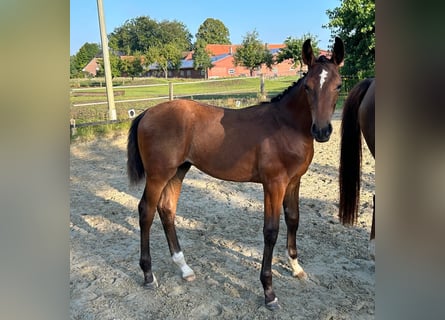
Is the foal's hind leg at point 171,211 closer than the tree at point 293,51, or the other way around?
the foal's hind leg at point 171,211

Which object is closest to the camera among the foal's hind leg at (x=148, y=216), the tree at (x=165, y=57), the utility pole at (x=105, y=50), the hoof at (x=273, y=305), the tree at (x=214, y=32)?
the hoof at (x=273, y=305)

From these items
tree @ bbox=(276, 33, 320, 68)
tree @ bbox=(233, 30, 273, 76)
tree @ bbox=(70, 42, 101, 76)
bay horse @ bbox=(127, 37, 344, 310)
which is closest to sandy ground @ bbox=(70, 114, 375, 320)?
bay horse @ bbox=(127, 37, 344, 310)

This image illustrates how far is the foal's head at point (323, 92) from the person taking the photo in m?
1.98

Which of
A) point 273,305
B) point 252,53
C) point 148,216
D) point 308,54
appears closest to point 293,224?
point 273,305

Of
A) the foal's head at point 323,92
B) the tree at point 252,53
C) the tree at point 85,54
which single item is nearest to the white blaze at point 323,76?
the foal's head at point 323,92

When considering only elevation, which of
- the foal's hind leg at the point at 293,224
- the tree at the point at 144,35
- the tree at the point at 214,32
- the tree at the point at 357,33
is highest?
the tree at the point at 214,32

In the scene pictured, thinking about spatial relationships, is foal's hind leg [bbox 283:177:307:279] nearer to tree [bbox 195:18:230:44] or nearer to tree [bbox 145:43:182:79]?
tree [bbox 145:43:182:79]

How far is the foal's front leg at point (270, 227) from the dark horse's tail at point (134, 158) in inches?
37.3

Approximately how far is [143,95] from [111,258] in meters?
10.3

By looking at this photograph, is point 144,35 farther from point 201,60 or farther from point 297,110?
point 297,110

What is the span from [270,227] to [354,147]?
1.14 meters

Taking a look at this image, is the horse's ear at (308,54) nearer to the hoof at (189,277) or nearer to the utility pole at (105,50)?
the hoof at (189,277)
